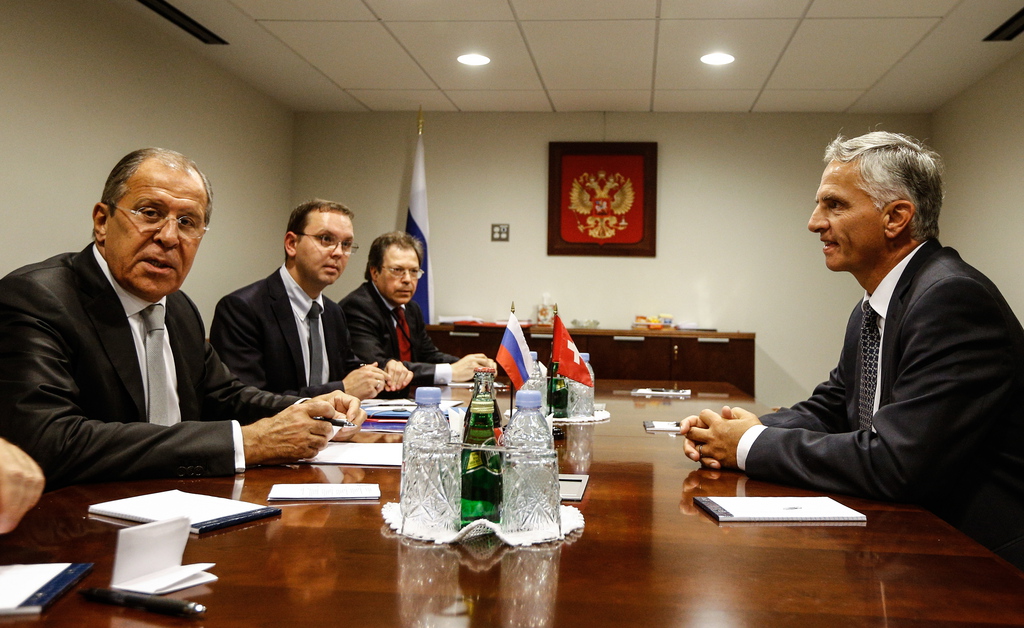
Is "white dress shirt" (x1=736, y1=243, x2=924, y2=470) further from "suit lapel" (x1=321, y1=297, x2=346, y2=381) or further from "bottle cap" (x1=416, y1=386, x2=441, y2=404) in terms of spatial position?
"suit lapel" (x1=321, y1=297, x2=346, y2=381)

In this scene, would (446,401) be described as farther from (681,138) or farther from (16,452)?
(681,138)

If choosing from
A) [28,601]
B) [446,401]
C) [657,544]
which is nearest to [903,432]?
[657,544]

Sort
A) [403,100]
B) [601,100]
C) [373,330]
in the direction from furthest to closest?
[403,100] < [601,100] < [373,330]

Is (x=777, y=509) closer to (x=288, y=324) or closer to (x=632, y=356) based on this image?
(x=288, y=324)

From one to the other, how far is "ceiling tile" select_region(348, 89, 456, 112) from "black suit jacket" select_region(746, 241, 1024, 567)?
16.5 feet

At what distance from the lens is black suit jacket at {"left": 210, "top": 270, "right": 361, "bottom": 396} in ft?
9.77

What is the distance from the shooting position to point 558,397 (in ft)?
8.42

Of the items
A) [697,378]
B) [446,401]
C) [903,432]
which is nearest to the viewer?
[903,432]

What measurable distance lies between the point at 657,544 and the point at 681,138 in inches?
232

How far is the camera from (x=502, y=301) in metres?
6.88

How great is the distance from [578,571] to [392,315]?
329 cm

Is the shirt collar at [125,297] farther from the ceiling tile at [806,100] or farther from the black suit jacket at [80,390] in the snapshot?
the ceiling tile at [806,100]

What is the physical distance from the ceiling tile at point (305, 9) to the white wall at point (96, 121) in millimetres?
681

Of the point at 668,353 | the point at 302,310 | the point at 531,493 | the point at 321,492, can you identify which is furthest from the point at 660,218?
the point at 531,493
